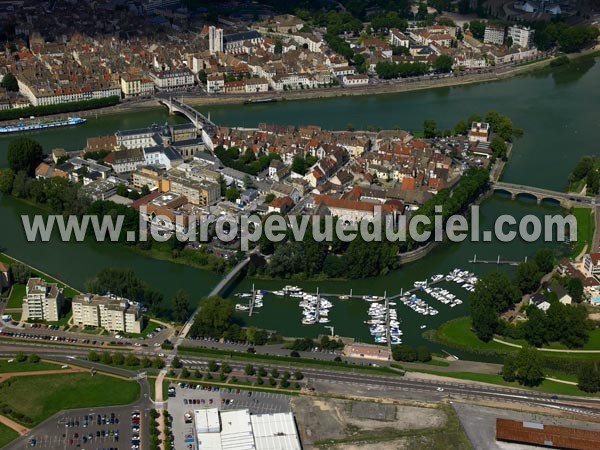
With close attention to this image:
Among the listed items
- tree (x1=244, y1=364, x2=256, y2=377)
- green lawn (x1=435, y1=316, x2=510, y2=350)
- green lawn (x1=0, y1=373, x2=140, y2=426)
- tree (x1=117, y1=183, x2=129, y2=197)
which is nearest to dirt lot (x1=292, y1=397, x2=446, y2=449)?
tree (x1=244, y1=364, x2=256, y2=377)

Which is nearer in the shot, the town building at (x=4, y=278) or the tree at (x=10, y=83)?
the town building at (x=4, y=278)

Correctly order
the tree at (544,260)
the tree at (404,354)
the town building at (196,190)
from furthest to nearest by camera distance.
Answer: the town building at (196,190) < the tree at (544,260) < the tree at (404,354)

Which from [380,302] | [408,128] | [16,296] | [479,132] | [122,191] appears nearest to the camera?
[16,296]

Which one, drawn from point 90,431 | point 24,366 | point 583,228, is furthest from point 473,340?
point 24,366

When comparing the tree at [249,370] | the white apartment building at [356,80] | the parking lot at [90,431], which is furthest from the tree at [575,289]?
the white apartment building at [356,80]

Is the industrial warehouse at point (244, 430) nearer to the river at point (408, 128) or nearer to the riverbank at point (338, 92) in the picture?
the river at point (408, 128)

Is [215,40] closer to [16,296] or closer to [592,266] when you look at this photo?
[16,296]

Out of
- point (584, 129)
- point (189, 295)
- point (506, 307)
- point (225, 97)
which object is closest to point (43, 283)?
point (189, 295)
